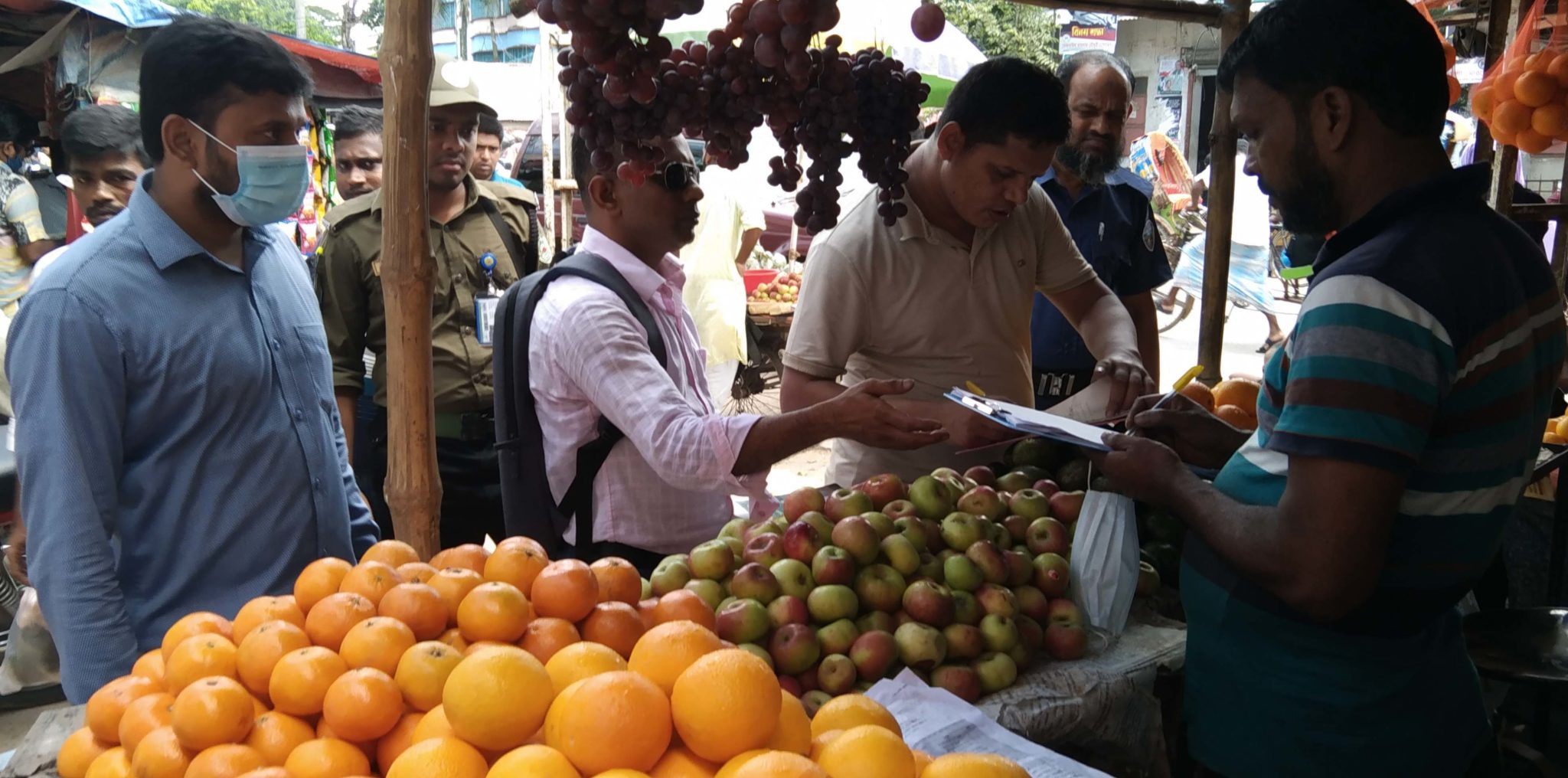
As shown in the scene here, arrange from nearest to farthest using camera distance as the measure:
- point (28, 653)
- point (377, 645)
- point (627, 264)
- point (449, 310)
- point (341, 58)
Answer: point (377, 645), point (627, 264), point (28, 653), point (449, 310), point (341, 58)

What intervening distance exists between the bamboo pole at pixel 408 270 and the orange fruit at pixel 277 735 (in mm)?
648

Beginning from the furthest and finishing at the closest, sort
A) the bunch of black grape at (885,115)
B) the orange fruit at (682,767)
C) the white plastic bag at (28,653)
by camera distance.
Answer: the white plastic bag at (28,653) → the bunch of black grape at (885,115) → the orange fruit at (682,767)

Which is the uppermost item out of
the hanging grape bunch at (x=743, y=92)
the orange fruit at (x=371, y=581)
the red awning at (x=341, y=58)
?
the red awning at (x=341, y=58)

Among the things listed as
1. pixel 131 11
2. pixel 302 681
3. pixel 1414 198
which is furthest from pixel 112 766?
pixel 131 11

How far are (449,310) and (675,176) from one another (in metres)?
1.68

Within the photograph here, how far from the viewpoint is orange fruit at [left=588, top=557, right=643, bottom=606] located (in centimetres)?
168

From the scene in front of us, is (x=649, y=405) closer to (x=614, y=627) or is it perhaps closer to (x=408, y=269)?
(x=408, y=269)

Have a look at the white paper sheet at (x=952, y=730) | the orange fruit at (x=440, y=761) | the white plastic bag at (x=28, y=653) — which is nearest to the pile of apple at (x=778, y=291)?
the white plastic bag at (x=28, y=653)

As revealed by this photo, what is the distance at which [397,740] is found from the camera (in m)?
1.31

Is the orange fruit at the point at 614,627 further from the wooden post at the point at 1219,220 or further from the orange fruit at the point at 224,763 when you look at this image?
the wooden post at the point at 1219,220

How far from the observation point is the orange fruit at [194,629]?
5.13ft

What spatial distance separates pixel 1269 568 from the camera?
1621 millimetres

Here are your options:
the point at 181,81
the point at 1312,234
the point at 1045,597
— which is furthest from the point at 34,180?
the point at 1312,234

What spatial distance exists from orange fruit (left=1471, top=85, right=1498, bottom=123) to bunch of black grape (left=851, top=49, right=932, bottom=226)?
295 centimetres
